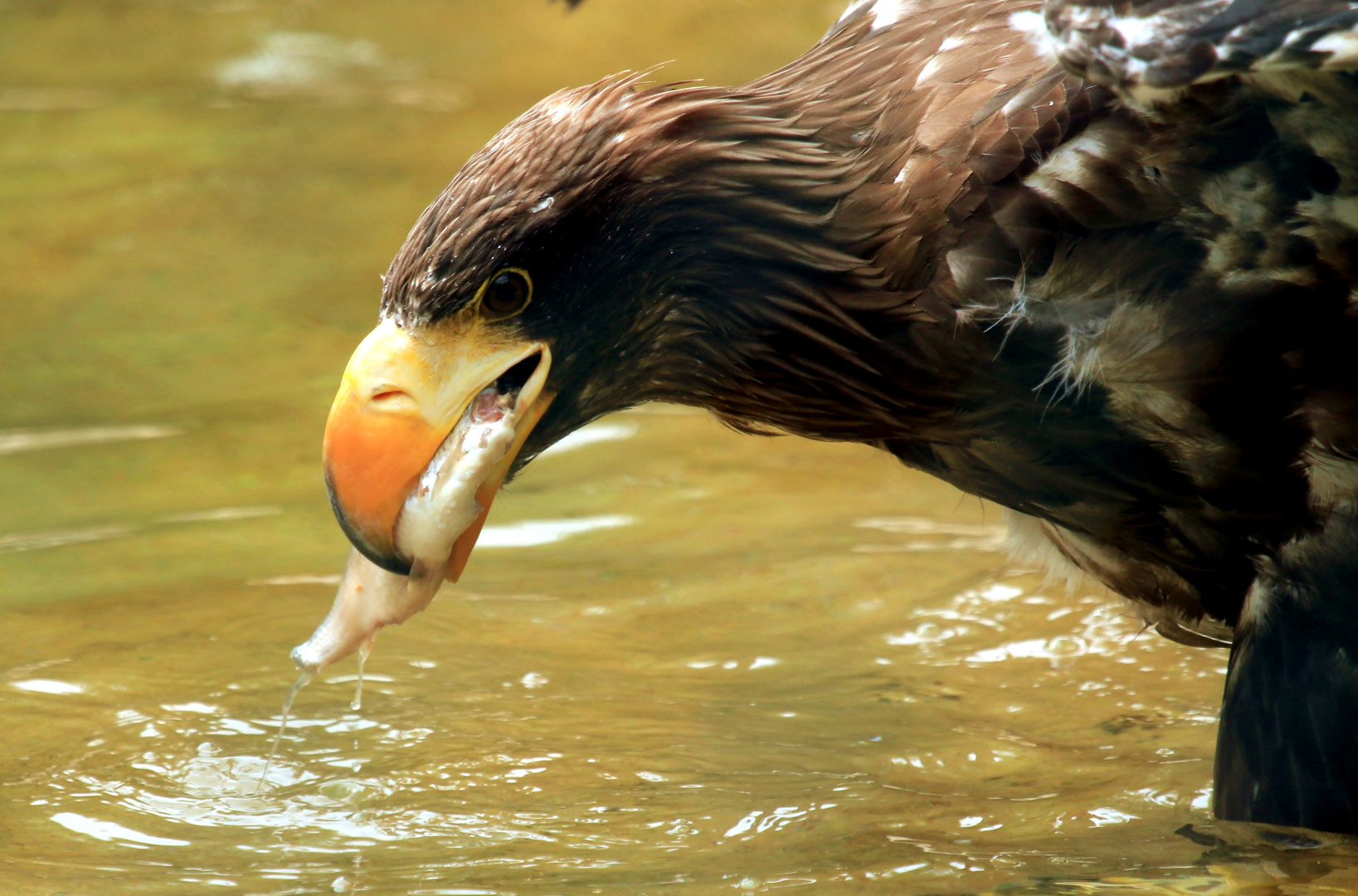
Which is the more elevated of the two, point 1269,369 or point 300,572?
point 1269,369

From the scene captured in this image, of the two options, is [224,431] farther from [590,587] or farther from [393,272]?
[393,272]

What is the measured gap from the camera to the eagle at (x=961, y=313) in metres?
2.51

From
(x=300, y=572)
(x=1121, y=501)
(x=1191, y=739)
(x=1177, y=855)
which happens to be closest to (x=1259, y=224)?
(x=1121, y=501)

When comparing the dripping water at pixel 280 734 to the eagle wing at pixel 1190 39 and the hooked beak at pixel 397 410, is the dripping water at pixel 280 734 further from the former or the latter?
the eagle wing at pixel 1190 39

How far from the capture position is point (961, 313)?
265 cm

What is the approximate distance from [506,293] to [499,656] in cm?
143

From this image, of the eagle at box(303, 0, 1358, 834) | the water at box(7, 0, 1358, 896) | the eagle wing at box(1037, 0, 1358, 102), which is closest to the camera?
the eagle wing at box(1037, 0, 1358, 102)

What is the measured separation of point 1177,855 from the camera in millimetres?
2719

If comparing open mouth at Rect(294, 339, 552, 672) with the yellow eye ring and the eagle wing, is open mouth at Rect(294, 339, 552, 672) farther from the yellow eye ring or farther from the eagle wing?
the eagle wing

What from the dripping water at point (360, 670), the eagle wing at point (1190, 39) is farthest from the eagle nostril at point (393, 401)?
the eagle wing at point (1190, 39)

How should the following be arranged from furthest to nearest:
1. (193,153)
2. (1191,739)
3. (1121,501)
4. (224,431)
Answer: (193,153) < (224,431) < (1191,739) < (1121,501)

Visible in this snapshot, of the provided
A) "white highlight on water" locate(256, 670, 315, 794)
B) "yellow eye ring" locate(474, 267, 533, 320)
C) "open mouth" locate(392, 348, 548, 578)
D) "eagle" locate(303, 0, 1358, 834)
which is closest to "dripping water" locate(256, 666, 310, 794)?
"white highlight on water" locate(256, 670, 315, 794)

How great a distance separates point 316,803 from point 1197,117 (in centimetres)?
184

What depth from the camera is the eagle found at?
2510 millimetres
